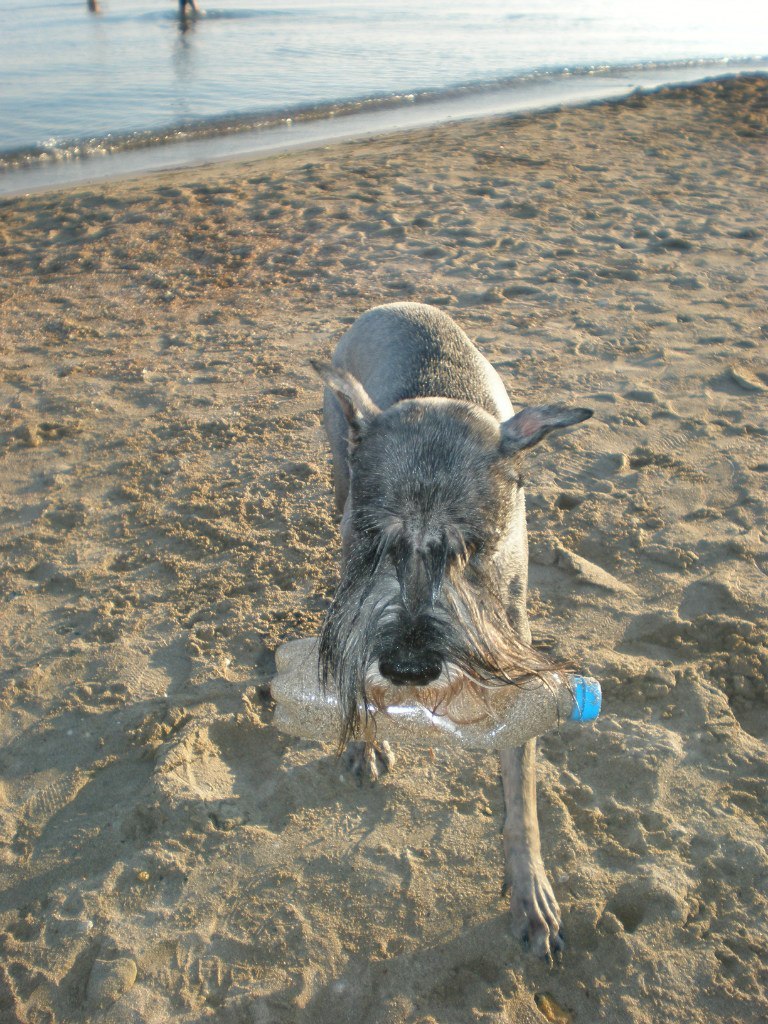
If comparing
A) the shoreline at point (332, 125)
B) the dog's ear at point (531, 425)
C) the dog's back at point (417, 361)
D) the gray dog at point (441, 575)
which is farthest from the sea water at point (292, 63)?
the dog's ear at point (531, 425)

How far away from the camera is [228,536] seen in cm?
452

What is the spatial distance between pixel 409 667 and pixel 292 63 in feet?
71.3

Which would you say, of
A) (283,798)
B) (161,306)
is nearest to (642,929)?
(283,798)

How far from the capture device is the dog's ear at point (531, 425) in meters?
2.98

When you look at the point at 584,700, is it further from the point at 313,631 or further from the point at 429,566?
the point at 313,631

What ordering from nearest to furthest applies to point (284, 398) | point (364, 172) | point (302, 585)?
point (302, 585)
point (284, 398)
point (364, 172)

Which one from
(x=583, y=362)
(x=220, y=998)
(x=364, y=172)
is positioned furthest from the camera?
(x=364, y=172)

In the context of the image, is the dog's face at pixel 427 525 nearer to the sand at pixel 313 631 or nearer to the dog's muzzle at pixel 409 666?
the dog's muzzle at pixel 409 666

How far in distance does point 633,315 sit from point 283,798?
5.18m

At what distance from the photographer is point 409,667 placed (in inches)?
97.9

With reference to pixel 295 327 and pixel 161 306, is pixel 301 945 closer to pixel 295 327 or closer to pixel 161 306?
pixel 295 327

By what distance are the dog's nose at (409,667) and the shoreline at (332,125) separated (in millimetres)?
10435

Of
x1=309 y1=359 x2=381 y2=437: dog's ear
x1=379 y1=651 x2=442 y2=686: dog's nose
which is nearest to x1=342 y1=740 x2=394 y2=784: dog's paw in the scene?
x1=379 y1=651 x2=442 y2=686: dog's nose

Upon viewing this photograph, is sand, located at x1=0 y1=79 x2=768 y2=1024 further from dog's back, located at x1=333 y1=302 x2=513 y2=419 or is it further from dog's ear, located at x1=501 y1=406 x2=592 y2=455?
dog's ear, located at x1=501 y1=406 x2=592 y2=455
